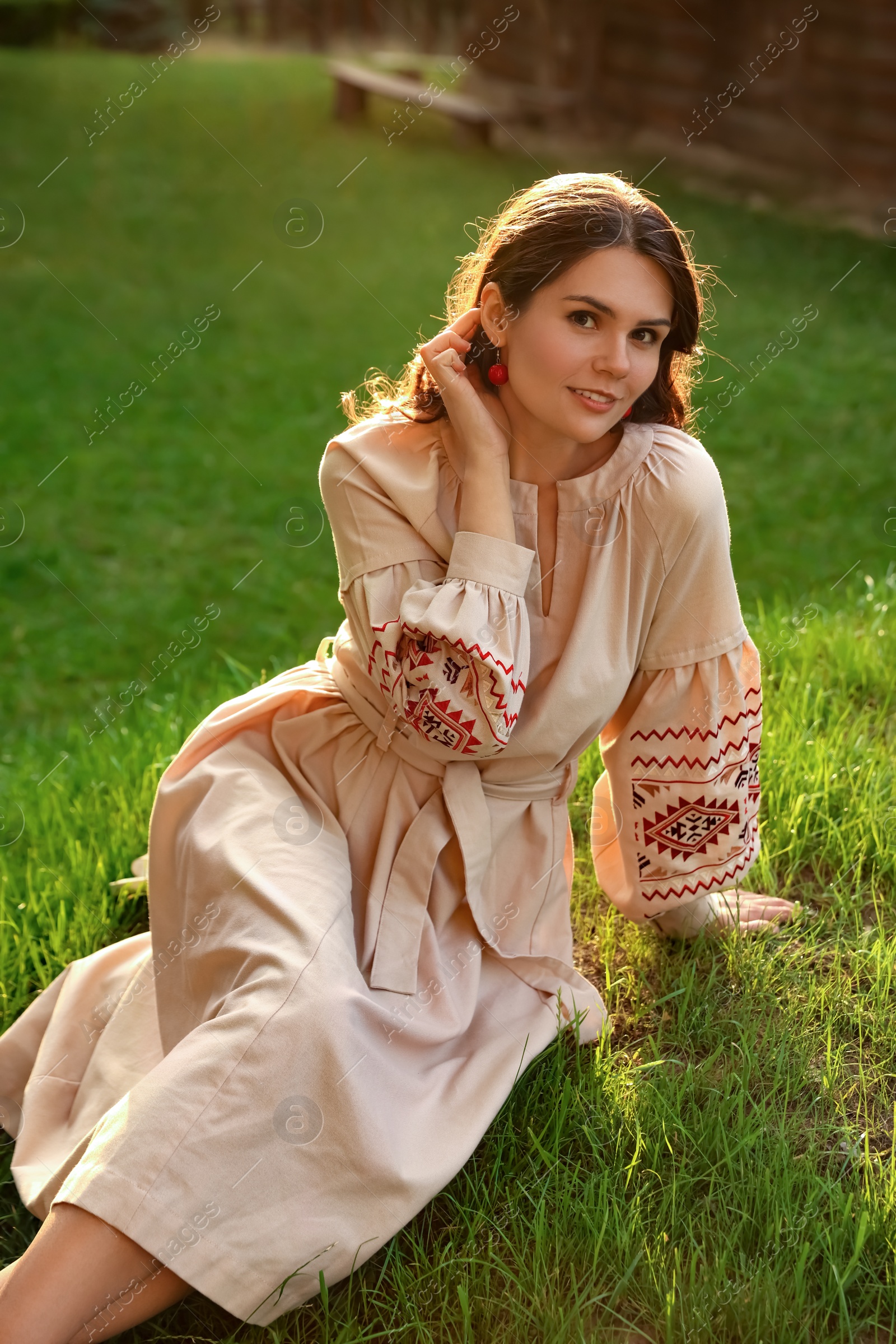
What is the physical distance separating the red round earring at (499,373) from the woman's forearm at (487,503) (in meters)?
0.18

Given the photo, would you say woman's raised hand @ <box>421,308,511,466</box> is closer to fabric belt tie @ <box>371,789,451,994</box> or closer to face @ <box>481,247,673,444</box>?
face @ <box>481,247,673,444</box>

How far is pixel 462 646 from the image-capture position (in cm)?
212

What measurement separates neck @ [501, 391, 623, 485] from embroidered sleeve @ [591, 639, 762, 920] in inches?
16.5

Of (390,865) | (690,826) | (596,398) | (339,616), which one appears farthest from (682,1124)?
(339,616)

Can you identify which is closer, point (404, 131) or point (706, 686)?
point (706, 686)

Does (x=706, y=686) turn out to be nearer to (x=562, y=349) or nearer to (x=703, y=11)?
(x=562, y=349)

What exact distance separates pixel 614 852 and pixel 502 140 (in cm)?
1211

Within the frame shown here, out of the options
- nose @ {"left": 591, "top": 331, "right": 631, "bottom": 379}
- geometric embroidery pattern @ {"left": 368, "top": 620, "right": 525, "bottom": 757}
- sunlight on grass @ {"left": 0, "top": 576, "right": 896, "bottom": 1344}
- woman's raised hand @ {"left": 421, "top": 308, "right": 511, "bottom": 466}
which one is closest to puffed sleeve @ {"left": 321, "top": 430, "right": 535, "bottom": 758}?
geometric embroidery pattern @ {"left": 368, "top": 620, "right": 525, "bottom": 757}

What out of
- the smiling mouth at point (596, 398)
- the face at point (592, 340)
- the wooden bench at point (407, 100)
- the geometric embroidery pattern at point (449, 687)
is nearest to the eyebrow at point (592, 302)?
the face at point (592, 340)

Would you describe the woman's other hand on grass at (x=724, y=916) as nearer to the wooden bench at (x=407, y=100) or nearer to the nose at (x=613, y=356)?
the nose at (x=613, y=356)

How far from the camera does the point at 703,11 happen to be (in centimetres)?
1179

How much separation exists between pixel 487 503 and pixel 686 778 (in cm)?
70

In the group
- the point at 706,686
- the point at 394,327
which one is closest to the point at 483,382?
the point at 706,686

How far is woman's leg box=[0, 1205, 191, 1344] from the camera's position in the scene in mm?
1797
